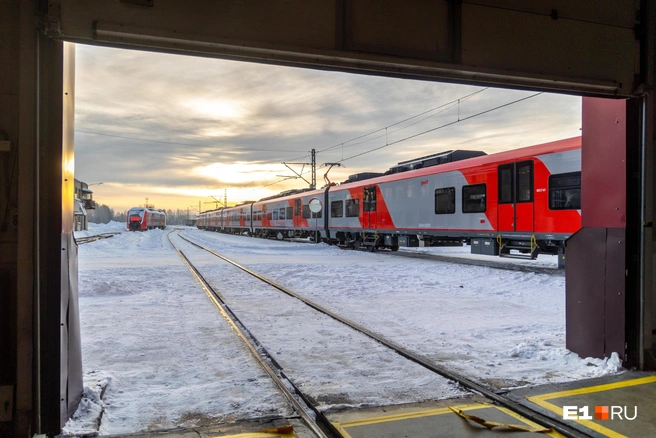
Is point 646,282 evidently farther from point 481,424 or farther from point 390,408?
point 390,408

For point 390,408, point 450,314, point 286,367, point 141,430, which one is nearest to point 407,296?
point 450,314

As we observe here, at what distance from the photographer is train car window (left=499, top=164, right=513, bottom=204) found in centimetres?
1369

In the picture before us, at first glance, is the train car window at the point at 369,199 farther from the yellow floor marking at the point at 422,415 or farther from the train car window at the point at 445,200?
the yellow floor marking at the point at 422,415

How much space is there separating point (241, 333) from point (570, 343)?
162 inches

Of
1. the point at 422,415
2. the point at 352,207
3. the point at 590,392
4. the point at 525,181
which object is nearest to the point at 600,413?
the point at 590,392

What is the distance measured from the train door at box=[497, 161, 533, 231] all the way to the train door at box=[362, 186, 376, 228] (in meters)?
8.23

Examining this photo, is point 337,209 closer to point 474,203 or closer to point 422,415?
point 474,203

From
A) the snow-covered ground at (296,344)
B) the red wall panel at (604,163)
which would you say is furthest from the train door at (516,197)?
the red wall panel at (604,163)

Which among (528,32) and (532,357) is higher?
(528,32)

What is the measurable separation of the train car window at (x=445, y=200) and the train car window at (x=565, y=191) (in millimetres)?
4034

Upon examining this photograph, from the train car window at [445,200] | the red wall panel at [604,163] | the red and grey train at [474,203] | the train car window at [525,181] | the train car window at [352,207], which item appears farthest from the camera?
the train car window at [352,207]

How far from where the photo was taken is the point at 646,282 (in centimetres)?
481

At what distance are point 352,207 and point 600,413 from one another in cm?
2021

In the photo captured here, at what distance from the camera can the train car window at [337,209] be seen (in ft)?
82.7
